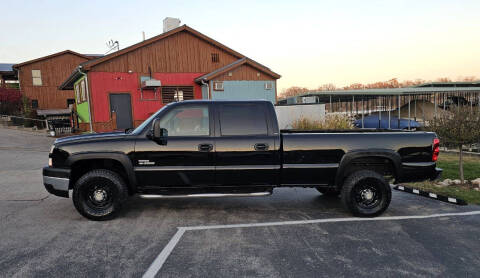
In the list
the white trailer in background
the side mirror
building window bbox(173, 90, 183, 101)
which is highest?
building window bbox(173, 90, 183, 101)

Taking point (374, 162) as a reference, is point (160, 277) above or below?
below

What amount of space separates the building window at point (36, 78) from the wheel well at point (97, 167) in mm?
34063

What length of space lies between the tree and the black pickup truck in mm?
2959

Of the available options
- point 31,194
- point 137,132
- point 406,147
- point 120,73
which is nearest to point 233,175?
point 137,132

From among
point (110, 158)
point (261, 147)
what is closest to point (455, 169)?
point (261, 147)

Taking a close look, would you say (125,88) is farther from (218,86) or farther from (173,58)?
(218,86)

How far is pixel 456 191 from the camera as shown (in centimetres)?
632

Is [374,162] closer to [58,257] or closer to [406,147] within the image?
[406,147]

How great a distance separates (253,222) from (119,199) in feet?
7.17

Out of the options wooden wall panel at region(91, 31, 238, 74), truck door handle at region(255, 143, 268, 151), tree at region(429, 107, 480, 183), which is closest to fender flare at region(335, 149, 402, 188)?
truck door handle at region(255, 143, 268, 151)

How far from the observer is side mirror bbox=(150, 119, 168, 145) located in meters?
4.54

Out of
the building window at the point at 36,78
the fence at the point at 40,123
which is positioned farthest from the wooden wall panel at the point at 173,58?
the building window at the point at 36,78

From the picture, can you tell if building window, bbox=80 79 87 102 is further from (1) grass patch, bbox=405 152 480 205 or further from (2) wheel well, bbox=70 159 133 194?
(1) grass patch, bbox=405 152 480 205

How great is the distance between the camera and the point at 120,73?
1803 cm
